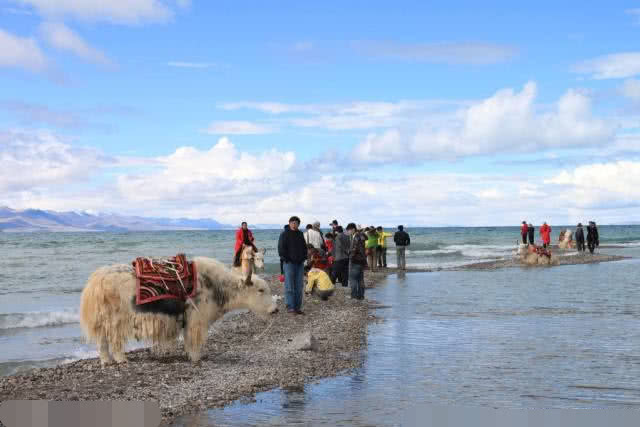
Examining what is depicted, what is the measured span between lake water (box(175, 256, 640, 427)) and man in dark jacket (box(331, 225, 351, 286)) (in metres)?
1.66

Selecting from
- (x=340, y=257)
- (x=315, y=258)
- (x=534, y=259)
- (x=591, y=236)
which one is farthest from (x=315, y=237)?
(x=591, y=236)

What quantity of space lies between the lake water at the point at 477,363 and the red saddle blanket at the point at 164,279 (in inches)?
93.3

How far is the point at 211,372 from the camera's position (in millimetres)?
8969

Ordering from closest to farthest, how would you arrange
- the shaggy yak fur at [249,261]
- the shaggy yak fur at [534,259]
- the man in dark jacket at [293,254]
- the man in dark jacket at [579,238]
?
1. the shaggy yak fur at [249,261]
2. the man in dark jacket at [293,254]
3. the shaggy yak fur at [534,259]
4. the man in dark jacket at [579,238]

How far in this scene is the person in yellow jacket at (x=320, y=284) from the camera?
1780 cm

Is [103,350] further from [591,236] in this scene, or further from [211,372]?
[591,236]

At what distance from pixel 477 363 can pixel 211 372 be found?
3441mm

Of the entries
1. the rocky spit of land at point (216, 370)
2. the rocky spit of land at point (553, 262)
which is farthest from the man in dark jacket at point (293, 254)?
the rocky spit of land at point (553, 262)

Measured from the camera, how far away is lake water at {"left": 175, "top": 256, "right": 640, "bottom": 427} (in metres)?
7.36

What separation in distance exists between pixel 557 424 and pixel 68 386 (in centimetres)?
492

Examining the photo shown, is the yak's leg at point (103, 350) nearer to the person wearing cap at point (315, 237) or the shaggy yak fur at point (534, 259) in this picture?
the person wearing cap at point (315, 237)

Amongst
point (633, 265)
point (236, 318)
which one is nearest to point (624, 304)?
point (236, 318)

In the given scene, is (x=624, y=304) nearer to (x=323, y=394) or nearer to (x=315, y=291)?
(x=315, y=291)

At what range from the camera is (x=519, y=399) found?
777cm
